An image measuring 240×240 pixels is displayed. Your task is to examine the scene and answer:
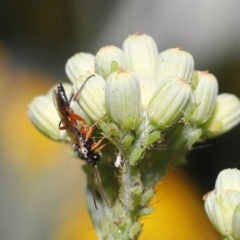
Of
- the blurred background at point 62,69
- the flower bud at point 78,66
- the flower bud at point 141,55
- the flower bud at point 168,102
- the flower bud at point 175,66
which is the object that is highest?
the flower bud at point 78,66

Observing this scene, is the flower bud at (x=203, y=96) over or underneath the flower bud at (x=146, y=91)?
underneath

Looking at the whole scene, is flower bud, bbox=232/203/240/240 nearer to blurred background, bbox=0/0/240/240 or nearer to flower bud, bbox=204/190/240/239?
flower bud, bbox=204/190/240/239

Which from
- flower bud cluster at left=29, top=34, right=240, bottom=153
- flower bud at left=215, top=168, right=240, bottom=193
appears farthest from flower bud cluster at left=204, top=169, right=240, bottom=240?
flower bud cluster at left=29, top=34, right=240, bottom=153

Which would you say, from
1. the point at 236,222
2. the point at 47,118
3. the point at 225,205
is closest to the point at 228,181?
the point at 225,205

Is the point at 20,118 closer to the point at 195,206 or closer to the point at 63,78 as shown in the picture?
the point at 63,78

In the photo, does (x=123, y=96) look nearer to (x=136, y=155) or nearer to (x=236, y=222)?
(x=136, y=155)

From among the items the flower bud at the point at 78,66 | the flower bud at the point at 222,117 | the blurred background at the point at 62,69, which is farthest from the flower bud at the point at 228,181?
the blurred background at the point at 62,69

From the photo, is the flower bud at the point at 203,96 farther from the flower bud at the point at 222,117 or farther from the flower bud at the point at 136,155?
the flower bud at the point at 136,155
